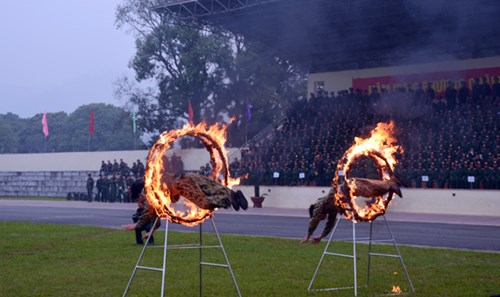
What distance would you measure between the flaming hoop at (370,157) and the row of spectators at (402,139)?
1557 cm

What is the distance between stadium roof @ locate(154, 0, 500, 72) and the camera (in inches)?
1011

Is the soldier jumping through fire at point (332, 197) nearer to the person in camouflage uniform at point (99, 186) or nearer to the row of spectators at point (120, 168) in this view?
the row of spectators at point (120, 168)

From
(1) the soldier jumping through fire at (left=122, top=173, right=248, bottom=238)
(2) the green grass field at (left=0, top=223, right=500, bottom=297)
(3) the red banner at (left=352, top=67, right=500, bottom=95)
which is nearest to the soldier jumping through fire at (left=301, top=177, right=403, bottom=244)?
(2) the green grass field at (left=0, top=223, right=500, bottom=297)

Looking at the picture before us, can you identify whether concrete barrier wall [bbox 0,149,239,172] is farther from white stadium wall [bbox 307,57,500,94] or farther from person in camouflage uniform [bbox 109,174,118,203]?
white stadium wall [bbox 307,57,500,94]

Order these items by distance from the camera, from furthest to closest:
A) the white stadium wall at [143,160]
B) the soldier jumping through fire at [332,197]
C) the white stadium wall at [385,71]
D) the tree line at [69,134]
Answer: the tree line at [69,134] → the white stadium wall at [385,71] → the white stadium wall at [143,160] → the soldier jumping through fire at [332,197]

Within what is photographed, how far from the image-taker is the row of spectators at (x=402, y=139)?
28422mm

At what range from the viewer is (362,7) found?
28.6 m

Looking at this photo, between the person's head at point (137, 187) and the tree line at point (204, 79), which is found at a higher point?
the tree line at point (204, 79)

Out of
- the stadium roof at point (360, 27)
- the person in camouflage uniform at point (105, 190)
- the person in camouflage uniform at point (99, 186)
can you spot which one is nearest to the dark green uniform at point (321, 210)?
the stadium roof at point (360, 27)

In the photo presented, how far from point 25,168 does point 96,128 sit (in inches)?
1275

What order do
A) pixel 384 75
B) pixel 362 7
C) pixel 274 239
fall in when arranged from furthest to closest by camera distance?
pixel 384 75
pixel 362 7
pixel 274 239

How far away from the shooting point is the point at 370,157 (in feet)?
34.8

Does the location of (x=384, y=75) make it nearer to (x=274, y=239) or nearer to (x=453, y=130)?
(x=453, y=130)

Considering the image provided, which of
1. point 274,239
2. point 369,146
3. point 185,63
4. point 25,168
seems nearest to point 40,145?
point 25,168
